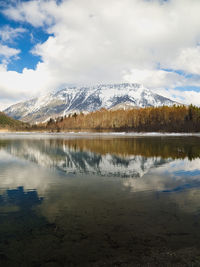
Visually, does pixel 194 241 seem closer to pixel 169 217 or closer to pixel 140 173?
pixel 169 217

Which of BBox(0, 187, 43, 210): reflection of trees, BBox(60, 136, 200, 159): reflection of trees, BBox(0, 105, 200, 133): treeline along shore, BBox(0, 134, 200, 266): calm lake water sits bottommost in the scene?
BBox(0, 187, 43, 210): reflection of trees

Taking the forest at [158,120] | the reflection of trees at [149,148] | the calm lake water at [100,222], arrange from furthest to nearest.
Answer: the forest at [158,120], the reflection of trees at [149,148], the calm lake water at [100,222]

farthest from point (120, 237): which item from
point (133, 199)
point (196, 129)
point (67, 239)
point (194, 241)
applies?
point (196, 129)

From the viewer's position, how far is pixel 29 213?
36.3ft

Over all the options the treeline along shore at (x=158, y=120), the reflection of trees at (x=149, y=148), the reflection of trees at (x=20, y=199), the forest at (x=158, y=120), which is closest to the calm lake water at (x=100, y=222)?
the reflection of trees at (x=20, y=199)

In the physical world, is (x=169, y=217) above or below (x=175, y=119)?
below

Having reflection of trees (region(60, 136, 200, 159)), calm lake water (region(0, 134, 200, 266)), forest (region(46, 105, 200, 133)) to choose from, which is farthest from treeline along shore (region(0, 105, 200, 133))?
calm lake water (region(0, 134, 200, 266))

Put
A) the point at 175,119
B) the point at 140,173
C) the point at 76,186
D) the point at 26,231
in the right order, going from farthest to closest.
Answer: the point at 175,119, the point at 140,173, the point at 76,186, the point at 26,231

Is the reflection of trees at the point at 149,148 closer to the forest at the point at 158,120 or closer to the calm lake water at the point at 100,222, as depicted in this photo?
the calm lake water at the point at 100,222

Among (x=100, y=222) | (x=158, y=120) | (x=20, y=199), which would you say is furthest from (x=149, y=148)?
(x=158, y=120)

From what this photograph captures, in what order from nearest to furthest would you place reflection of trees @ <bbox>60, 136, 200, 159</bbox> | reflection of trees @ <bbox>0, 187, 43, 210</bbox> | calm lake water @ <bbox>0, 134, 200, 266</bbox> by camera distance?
calm lake water @ <bbox>0, 134, 200, 266</bbox>, reflection of trees @ <bbox>0, 187, 43, 210</bbox>, reflection of trees @ <bbox>60, 136, 200, 159</bbox>

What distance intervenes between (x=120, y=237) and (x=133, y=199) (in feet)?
16.0

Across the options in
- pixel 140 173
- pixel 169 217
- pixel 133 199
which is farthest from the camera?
pixel 140 173

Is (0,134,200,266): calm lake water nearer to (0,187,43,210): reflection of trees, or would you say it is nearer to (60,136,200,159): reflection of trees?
(0,187,43,210): reflection of trees
